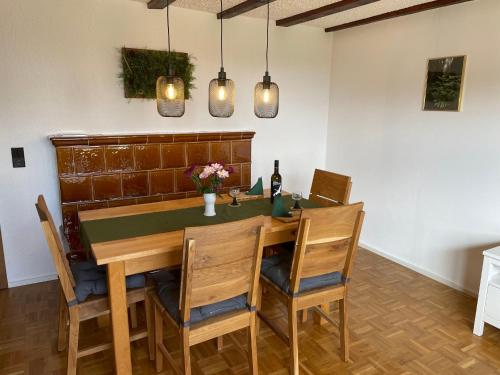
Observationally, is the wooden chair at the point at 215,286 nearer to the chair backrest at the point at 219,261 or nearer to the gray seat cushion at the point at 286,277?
the chair backrest at the point at 219,261

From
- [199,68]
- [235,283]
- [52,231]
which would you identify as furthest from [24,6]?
[235,283]

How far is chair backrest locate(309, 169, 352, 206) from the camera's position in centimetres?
278

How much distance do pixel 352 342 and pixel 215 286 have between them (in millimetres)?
1163

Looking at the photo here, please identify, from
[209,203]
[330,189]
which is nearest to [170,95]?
[209,203]

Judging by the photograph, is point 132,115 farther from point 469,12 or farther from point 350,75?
point 469,12

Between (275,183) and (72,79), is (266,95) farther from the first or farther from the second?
(72,79)

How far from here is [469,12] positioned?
286cm

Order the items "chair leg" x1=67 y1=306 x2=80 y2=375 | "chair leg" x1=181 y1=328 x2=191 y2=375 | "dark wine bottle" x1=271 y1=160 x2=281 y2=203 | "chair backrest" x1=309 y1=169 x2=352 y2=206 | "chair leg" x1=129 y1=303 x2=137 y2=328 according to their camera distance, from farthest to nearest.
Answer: "chair backrest" x1=309 y1=169 x2=352 y2=206
"dark wine bottle" x1=271 y1=160 x2=281 y2=203
"chair leg" x1=129 y1=303 x2=137 y2=328
"chair leg" x1=67 y1=306 x2=80 y2=375
"chair leg" x1=181 y1=328 x2=191 y2=375

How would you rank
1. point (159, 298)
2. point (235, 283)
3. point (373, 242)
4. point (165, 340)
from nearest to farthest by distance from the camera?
point (235, 283), point (159, 298), point (165, 340), point (373, 242)

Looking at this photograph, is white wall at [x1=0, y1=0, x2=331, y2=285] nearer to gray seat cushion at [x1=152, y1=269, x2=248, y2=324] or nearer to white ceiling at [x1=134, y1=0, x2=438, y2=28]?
white ceiling at [x1=134, y1=0, x2=438, y2=28]

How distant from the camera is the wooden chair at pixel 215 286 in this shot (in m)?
1.64

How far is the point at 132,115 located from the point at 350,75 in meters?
2.23

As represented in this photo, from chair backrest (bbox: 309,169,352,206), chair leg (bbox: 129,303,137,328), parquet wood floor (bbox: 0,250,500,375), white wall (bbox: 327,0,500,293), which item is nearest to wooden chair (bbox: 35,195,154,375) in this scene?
parquet wood floor (bbox: 0,250,500,375)

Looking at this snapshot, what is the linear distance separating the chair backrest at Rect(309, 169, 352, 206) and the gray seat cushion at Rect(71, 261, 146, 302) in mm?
1475
